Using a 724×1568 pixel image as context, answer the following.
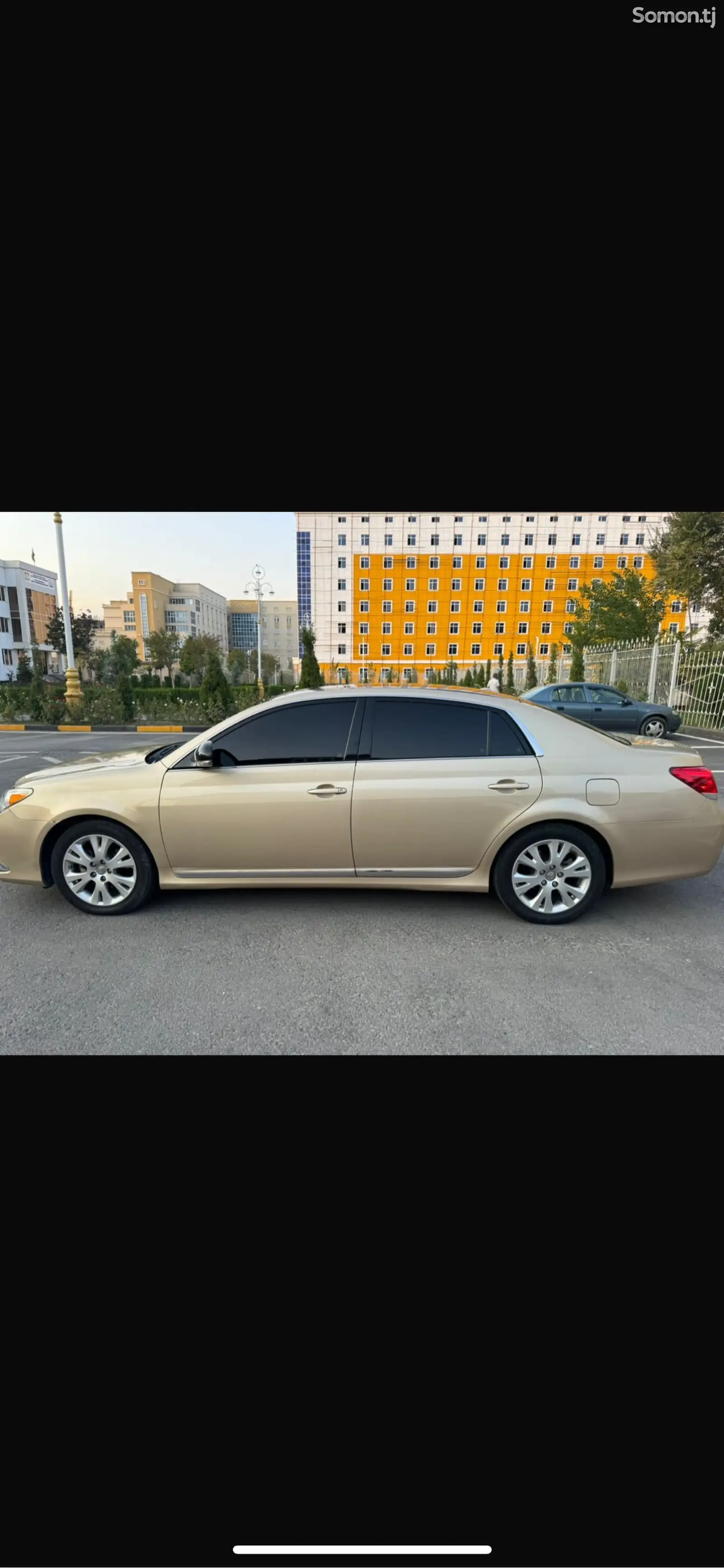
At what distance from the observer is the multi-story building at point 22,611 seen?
5491cm

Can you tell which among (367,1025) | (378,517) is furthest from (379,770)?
(378,517)

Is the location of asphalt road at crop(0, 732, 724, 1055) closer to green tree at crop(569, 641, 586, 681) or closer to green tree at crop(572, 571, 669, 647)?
green tree at crop(569, 641, 586, 681)

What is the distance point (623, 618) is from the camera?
2477 centimetres

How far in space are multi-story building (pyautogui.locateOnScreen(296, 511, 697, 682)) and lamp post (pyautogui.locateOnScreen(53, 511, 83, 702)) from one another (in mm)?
46849

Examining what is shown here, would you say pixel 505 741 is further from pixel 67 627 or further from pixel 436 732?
pixel 67 627

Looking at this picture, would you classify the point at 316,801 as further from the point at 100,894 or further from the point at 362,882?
the point at 100,894

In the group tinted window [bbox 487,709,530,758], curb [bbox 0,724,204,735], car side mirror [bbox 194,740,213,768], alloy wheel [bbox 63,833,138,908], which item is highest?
tinted window [bbox 487,709,530,758]

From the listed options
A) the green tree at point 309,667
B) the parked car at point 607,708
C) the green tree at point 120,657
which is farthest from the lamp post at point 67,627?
the green tree at point 120,657

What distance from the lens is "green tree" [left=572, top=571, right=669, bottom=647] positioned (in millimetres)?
24609

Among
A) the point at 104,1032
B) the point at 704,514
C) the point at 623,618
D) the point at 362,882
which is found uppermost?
the point at 704,514

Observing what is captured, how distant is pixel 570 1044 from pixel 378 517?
6998cm

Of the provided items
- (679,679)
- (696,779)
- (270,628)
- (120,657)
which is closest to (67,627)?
(679,679)

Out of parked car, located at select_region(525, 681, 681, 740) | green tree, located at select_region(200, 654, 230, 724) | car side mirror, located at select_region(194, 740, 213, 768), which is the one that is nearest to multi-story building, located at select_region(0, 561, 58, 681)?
green tree, located at select_region(200, 654, 230, 724)

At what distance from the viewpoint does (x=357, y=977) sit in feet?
10.2
